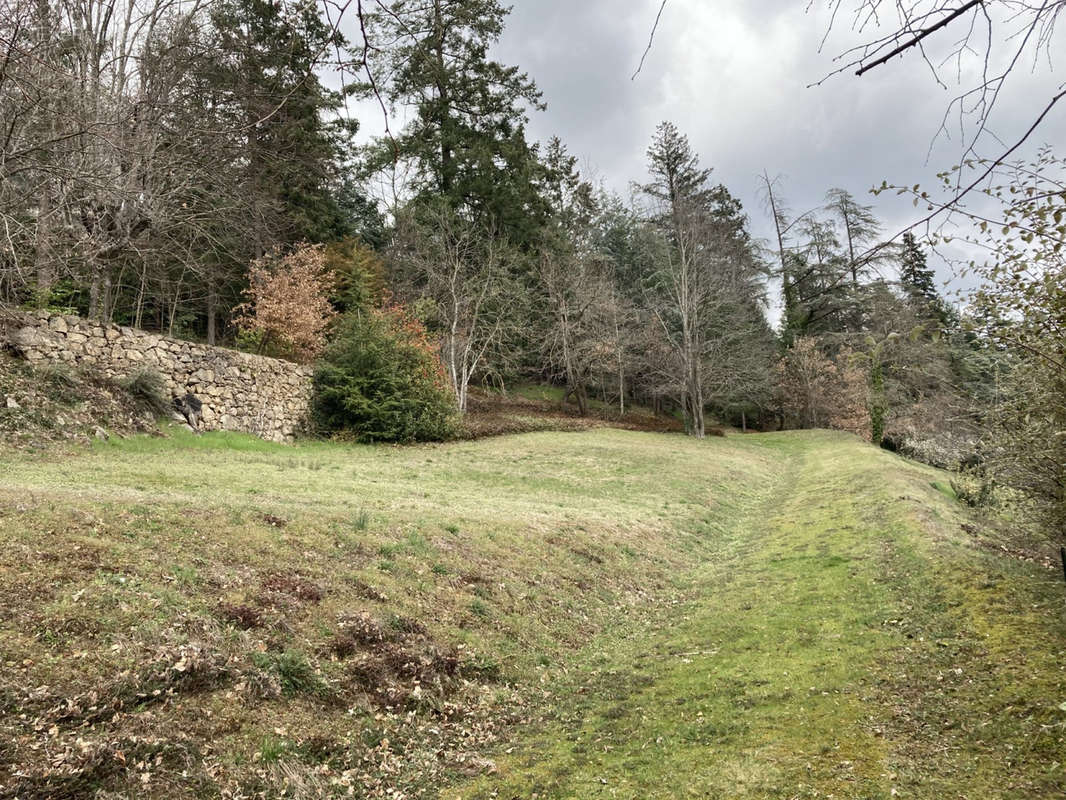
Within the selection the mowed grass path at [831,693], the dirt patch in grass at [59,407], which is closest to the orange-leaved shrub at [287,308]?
the dirt patch in grass at [59,407]

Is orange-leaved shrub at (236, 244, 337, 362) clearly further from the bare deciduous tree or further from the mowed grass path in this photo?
the mowed grass path

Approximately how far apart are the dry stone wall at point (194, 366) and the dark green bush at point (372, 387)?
3.03 ft

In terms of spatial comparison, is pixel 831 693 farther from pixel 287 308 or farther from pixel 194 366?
pixel 287 308

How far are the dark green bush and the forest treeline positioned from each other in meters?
0.09

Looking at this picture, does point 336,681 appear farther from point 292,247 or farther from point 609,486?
point 292,247

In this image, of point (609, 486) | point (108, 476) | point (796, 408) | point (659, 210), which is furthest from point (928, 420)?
point (108, 476)

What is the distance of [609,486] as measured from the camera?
1519cm

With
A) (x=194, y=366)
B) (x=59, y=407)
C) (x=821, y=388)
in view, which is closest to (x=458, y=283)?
(x=194, y=366)

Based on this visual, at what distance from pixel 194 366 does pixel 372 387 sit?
533 centimetres

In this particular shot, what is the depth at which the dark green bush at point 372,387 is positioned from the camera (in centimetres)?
1909

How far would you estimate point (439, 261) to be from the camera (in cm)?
2742

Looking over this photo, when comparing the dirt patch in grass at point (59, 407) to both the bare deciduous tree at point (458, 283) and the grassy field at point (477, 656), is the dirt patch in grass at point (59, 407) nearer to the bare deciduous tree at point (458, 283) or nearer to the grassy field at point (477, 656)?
the grassy field at point (477, 656)

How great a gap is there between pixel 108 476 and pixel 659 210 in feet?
108

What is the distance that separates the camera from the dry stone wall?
41.1 ft
